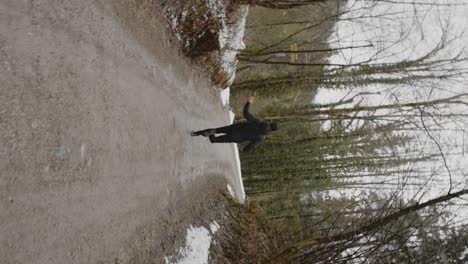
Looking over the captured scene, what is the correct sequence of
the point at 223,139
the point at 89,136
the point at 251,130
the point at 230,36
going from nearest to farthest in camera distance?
the point at 89,136 → the point at 251,130 → the point at 223,139 → the point at 230,36

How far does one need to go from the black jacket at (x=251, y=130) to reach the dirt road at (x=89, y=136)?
105cm

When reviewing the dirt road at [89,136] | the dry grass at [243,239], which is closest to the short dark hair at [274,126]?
the dirt road at [89,136]

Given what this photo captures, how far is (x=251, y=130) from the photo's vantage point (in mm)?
8234

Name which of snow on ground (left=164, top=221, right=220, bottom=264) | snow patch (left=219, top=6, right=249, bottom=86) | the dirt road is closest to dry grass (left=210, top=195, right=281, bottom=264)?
snow on ground (left=164, top=221, right=220, bottom=264)

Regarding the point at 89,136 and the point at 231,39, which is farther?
the point at 231,39

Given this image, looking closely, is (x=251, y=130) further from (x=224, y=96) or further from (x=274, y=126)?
(x=224, y=96)

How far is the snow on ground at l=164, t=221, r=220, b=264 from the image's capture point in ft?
23.4

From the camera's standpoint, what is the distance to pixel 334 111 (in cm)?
1686

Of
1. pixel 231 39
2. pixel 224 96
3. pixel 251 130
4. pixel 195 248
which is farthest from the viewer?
pixel 224 96

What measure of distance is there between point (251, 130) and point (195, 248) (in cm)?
237

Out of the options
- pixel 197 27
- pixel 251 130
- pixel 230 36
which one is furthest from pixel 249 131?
pixel 230 36

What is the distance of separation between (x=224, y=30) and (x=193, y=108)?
6.01 ft

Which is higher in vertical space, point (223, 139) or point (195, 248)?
point (223, 139)

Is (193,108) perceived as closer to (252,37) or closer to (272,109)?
(252,37)
